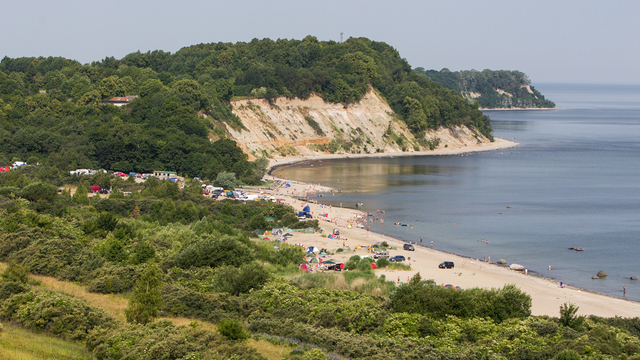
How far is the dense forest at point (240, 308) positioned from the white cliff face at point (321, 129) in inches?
2438

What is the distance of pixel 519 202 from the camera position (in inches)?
2537

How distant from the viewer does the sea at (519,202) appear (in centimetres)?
4184

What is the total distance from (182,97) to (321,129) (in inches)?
1127

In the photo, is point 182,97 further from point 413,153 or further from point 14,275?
point 14,275

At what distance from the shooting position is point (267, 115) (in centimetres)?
10062

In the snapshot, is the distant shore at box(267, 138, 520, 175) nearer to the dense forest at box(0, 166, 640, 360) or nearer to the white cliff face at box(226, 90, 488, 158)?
the white cliff face at box(226, 90, 488, 158)

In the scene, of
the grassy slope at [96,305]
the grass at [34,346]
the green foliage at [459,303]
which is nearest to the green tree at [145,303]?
the grassy slope at [96,305]

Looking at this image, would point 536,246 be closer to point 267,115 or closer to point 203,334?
point 203,334

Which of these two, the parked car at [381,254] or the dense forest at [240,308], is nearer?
the dense forest at [240,308]

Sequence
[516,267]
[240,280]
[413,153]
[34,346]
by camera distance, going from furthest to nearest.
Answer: [413,153] → [516,267] → [240,280] → [34,346]

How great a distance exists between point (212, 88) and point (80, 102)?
65.9 feet

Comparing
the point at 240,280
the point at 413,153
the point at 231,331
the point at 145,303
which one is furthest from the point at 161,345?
the point at 413,153

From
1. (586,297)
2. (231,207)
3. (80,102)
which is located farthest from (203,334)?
(80,102)

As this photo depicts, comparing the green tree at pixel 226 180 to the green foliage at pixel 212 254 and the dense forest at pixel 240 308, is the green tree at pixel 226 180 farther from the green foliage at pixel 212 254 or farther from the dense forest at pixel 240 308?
A: the green foliage at pixel 212 254
